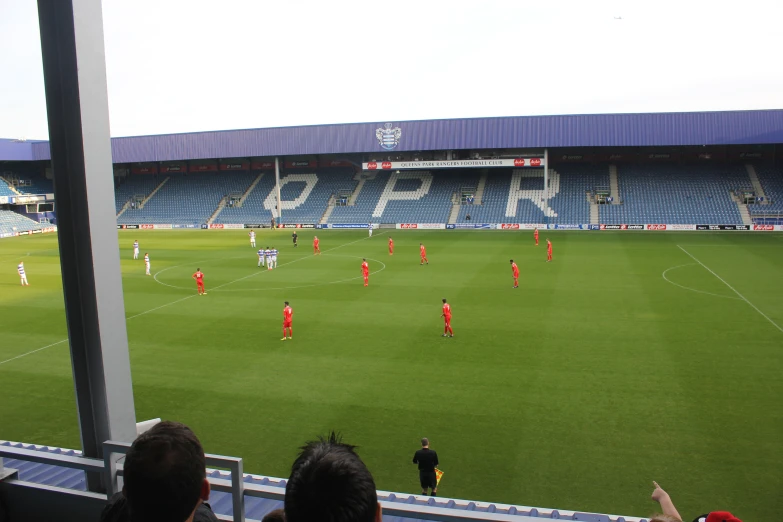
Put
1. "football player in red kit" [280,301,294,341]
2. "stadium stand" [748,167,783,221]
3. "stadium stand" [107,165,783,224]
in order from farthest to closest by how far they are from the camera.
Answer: "stadium stand" [107,165,783,224] < "stadium stand" [748,167,783,221] < "football player in red kit" [280,301,294,341]

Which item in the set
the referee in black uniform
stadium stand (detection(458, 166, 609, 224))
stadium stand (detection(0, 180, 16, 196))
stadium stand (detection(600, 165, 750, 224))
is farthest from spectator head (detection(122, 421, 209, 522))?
stadium stand (detection(0, 180, 16, 196))

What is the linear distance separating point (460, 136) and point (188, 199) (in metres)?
29.9

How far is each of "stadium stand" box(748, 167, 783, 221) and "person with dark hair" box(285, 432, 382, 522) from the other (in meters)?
51.3

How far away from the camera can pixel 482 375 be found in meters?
13.4

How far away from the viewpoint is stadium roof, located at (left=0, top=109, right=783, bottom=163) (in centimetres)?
4781

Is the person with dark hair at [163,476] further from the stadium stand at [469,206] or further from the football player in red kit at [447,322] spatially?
the stadium stand at [469,206]

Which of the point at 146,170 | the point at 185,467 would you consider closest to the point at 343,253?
the point at 185,467

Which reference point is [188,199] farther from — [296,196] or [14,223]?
[14,223]

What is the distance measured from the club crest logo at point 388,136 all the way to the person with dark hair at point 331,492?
54143 mm

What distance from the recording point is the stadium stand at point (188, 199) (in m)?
60.0

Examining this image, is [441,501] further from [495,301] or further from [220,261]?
[220,261]

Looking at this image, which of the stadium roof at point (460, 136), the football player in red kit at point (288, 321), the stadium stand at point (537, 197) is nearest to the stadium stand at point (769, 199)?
the stadium roof at point (460, 136)

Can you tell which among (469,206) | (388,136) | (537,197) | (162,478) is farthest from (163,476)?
(388,136)

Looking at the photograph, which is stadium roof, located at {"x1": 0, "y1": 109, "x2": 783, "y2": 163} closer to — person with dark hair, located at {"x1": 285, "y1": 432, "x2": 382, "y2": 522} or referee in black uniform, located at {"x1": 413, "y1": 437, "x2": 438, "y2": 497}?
referee in black uniform, located at {"x1": 413, "y1": 437, "x2": 438, "y2": 497}
